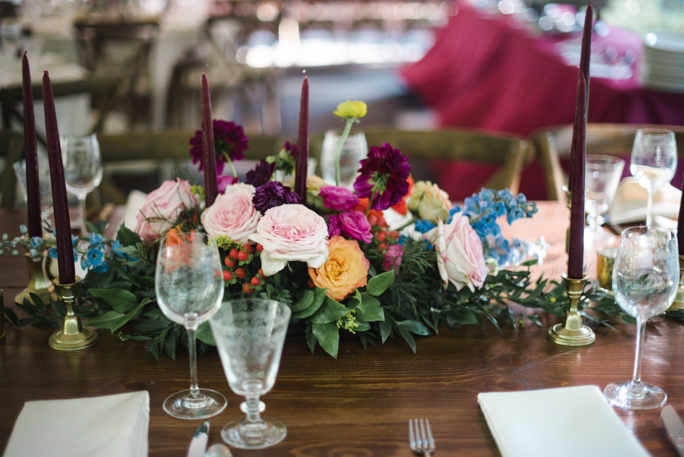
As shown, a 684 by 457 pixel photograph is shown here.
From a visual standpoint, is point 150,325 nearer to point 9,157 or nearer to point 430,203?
point 430,203

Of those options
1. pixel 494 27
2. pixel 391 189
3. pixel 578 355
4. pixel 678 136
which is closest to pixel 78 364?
pixel 391 189

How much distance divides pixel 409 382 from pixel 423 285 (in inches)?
6.2

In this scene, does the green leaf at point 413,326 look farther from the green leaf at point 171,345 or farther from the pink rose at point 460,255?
the green leaf at point 171,345

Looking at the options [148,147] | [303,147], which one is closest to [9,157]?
[148,147]

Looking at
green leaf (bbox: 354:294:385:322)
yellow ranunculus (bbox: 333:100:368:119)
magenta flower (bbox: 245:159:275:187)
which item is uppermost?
yellow ranunculus (bbox: 333:100:368:119)

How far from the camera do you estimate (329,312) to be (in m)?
0.79

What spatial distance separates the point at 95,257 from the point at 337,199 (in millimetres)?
349

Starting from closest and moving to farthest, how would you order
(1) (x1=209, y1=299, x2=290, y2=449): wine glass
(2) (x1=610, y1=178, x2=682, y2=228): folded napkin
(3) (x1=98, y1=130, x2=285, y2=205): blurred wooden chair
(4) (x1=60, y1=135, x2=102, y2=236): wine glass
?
(1) (x1=209, y1=299, x2=290, y2=449): wine glass
(4) (x1=60, y1=135, x2=102, y2=236): wine glass
(2) (x1=610, y1=178, x2=682, y2=228): folded napkin
(3) (x1=98, y1=130, x2=285, y2=205): blurred wooden chair

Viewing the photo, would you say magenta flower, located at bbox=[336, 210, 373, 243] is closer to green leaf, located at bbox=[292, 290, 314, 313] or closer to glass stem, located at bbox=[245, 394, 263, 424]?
green leaf, located at bbox=[292, 290, 314, 313]

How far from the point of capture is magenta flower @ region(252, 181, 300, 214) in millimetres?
779

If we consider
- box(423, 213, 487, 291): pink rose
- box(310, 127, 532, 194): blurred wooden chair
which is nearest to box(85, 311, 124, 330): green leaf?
box(423, 213, 487, 291): pink rose

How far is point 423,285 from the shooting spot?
2.84 feet

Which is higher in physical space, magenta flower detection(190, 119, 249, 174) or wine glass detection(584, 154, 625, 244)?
magenta flower detection(190, 119, 249, 174)

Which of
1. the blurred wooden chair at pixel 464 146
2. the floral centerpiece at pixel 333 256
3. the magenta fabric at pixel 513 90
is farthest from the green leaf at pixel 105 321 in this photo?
the magenta fabric at pixel 513 90
